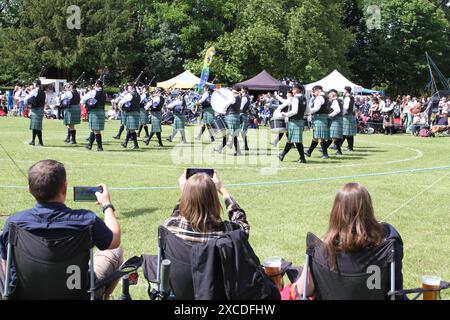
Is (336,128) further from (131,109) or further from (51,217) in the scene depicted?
(51,217)

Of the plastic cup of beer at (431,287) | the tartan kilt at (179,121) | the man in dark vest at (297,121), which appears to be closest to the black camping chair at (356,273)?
the plastic cup of beer at (431,287)

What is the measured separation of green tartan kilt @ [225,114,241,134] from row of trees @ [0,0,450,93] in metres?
18.4

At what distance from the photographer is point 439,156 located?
14.2 metres

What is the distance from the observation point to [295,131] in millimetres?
12109

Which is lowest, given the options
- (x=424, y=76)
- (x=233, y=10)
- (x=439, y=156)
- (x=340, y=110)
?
(x=439, y=156)

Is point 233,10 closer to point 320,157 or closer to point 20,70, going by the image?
point 20,70

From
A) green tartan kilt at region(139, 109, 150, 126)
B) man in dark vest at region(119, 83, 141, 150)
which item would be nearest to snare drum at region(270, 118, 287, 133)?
man in dark vest at region(119, 83, 141, 150)

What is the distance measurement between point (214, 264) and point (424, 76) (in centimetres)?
4362

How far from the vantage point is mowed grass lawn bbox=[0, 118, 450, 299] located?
5914 mm

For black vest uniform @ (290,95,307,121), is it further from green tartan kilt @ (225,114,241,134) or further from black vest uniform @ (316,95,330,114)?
green tartan kilt @ (225,114,241,134)

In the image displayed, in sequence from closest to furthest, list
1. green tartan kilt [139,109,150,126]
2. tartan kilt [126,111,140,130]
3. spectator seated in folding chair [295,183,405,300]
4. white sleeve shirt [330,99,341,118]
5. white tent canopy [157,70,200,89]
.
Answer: spectator seated in folding chair [295,183,405,300] → white sleeve shirt [330,99,341,118] → tartan kilt [126,111,140,130] → green tartan kilt [139,109,150,126] → white tent canopy [157,70,200,89]

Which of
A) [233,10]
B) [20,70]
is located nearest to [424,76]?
[233,10]

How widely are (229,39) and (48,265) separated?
3213 centimetres

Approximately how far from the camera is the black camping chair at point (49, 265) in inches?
127
